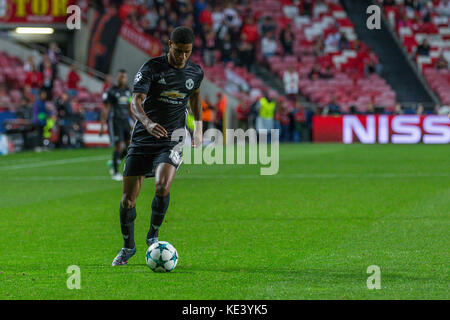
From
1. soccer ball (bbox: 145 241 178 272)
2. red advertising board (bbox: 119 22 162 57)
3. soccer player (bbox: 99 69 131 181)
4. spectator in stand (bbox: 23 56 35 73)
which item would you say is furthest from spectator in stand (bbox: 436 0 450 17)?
soccer ball (bbox: 145 241 178 272)

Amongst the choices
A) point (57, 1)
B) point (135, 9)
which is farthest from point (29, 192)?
point (135, 9)

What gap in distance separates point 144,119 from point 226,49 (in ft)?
99.9

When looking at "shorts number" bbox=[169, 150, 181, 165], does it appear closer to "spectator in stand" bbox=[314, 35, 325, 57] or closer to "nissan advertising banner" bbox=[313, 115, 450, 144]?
"nissan advertising banner" bbox=[313, 115, 450, 144]

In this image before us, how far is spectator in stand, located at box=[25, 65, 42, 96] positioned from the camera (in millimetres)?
32688

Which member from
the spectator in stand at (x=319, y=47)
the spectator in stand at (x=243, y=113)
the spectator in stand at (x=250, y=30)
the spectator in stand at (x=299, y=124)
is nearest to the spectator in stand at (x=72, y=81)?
the spectator in stand at (x=243, y=113)

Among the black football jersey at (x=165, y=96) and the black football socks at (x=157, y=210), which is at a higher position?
the black football jersey at (x=165, y=96)

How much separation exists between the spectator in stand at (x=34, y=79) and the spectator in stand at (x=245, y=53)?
31.2 ft

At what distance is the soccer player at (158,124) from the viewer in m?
8.46

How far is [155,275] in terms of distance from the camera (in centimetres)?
786

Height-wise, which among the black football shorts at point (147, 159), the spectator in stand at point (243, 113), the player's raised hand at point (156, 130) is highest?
the player's raised hand at point (156, 130)

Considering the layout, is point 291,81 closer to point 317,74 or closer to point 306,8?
point 317,74

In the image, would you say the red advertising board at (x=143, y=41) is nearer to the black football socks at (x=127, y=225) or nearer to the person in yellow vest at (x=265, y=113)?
the person in yellow vest at (x=265, y=113)

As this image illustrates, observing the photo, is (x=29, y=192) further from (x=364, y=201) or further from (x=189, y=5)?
(x=189, y=5)

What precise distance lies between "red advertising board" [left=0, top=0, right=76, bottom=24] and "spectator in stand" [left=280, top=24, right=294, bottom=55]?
9538 mm
